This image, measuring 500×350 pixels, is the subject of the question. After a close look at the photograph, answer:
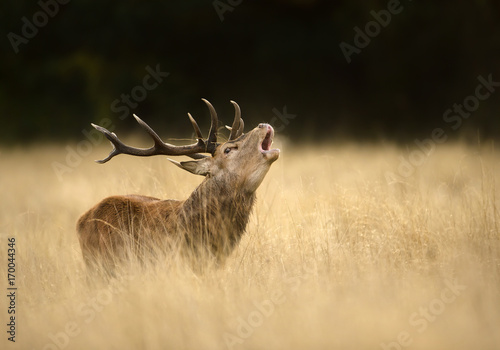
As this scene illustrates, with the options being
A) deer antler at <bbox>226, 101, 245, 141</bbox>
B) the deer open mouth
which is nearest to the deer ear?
deer antler at <bbox>226, 101, 245, 141</bbox>

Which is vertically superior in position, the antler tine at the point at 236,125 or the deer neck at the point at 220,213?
the antler tine at the point at 236,125

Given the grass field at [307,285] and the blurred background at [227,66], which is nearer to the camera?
the grass field at [307,285]

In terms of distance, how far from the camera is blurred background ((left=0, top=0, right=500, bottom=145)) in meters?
15.0

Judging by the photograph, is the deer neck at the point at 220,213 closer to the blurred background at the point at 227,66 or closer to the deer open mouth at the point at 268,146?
the deer open mouth at the point at 268,146

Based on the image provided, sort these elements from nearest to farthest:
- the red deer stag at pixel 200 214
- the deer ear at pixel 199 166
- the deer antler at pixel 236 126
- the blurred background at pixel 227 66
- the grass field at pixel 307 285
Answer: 1. the grass field at pixel 307 285
2. the red deer stag at pixel 200 214
3. the deer ear at pixel 199 166
4. the deer antler at pixel 236 126
5. the blurred background at pixel 227 66

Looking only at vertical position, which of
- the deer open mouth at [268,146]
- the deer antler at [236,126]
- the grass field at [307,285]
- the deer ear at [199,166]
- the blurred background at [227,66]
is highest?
the blurred background at [227,66]

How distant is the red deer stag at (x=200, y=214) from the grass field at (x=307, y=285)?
0.73 feet

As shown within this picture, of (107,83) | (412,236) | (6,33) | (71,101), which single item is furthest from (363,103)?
(412,236)

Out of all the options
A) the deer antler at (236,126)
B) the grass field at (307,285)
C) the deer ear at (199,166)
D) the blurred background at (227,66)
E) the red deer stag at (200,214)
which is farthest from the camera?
the blurred background at (227,66)

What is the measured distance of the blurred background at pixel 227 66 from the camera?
15039 millimetres

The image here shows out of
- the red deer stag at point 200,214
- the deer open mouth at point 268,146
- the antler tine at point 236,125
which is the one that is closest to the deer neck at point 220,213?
the red deer stag at point 200,214

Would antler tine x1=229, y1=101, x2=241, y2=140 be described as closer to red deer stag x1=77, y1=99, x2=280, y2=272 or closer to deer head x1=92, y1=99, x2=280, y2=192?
deer head x1=92, y1=99, x2=280, y2=192

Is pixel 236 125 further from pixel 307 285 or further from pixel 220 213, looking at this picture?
pixel 307 285

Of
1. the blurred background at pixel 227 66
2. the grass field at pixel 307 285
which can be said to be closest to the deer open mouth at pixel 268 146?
the grass field at pixel 307 285
